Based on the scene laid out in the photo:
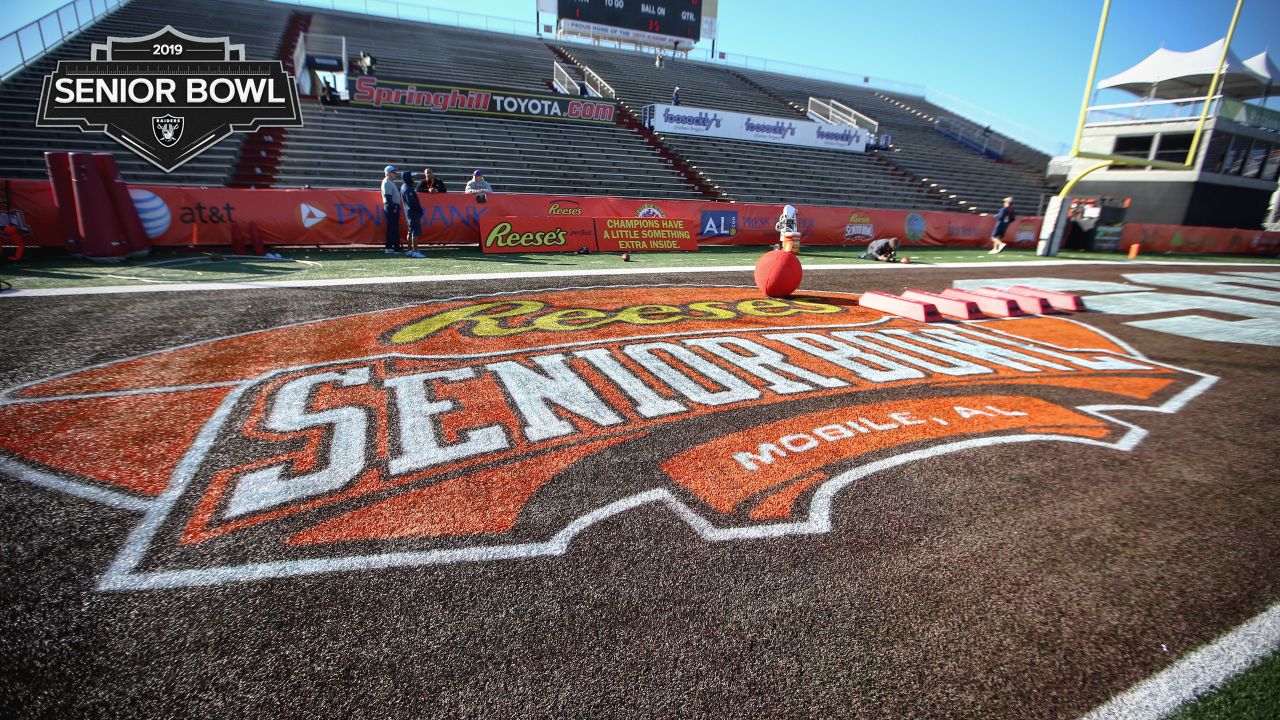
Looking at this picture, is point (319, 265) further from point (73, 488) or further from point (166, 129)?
point (166, 129)

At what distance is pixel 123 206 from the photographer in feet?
34.1

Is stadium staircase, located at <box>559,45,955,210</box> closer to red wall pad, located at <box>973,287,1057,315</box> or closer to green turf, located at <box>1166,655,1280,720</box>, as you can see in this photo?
red wall pad, located at <box>973,287,1057,315</box>

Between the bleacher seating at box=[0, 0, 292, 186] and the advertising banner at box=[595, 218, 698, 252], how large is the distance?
11.6 metres

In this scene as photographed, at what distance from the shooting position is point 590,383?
193 inches

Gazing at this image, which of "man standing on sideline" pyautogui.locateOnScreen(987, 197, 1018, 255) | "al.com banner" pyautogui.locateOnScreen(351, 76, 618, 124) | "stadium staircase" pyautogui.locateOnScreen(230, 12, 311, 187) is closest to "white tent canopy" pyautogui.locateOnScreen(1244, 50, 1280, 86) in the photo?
"man standing on sideline" pyautogui.locateOnScreen(987, 197, 1018, 255)

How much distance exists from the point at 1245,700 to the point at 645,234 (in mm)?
15562

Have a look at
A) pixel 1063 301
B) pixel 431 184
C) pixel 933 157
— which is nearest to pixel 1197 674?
pixel 1063 301

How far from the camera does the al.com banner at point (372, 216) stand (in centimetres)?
1112

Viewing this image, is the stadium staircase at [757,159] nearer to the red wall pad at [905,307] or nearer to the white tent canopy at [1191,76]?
the red wall pad at [905,307]

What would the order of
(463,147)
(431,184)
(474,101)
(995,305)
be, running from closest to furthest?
1. (995,305)
2. (431,184)
3. (463,147)
4. (474,101)

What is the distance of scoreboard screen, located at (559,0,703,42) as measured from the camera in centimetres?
3794

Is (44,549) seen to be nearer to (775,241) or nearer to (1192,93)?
(775,241)

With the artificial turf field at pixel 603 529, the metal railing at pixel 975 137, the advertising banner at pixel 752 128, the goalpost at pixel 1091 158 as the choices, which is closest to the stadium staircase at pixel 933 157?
the metal railing at pixel 975 137

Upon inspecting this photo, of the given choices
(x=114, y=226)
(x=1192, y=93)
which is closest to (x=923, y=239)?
(x=114, y=226)
